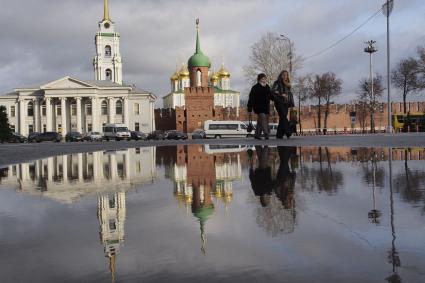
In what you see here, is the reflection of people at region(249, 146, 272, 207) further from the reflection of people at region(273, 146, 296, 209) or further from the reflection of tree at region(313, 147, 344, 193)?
the reflection of tree at region(313, 147, 344, 193)

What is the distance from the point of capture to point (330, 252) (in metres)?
2.51

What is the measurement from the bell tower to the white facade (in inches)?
404

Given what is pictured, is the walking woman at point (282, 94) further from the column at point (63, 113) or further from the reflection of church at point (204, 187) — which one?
the column at point (63, 113)

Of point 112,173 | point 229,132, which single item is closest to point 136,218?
point 112,173

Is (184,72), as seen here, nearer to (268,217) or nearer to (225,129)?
(225,129)

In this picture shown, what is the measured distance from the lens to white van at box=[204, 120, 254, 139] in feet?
164

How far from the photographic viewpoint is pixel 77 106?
8419 cm

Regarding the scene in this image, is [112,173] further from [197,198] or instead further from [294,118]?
[294,118]

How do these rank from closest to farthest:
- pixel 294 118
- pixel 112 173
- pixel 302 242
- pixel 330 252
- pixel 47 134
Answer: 1. pixel 330 252
2. pixel 302 242
3. pixel 112 173
4. pixel 294 118
5. pixel 47 134

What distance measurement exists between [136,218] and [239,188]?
1.61 m

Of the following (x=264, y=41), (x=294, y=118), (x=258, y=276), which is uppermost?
(x=264, y=41)

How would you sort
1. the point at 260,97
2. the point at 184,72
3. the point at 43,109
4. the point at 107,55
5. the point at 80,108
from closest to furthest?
the point at 260,97 → the point at 80,108 → the point at 43,109 → the point at 184,72 → the point at 107,55

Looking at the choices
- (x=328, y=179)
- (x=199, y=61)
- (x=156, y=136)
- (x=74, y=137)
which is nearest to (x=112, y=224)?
(x=328, y=179)

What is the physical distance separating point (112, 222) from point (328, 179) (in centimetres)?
281
